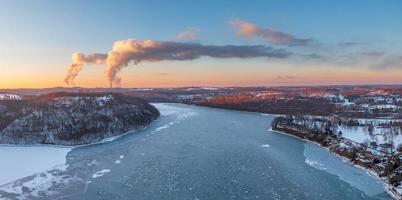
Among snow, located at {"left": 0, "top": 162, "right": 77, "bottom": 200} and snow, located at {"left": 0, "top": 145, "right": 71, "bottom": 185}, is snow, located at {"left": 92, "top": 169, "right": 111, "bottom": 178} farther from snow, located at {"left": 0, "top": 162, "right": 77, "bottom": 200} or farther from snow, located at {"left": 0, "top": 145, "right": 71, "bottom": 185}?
snow, located at {"left": 0, "top": 145, "right": 71, "bottom": 185}

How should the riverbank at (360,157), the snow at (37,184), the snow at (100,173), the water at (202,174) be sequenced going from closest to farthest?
the water at (202,174)
the snow at (37,184)
the riverbank at (360,157)
the snow at (100,173)

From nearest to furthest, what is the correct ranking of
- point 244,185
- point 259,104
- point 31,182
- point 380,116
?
1. point 244,185
2. point 31,182
3. point 380,116
4. point 259,104

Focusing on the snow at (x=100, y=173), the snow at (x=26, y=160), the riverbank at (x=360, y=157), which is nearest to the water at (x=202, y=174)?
the snow at (x=100, y=173)

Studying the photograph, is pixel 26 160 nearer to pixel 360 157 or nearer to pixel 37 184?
pixel 37 184

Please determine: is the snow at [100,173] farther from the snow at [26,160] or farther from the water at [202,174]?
the snow at [26,160]

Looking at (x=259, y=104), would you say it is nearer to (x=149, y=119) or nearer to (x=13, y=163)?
(x=149, y=119)

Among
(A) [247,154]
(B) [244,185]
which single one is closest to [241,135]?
(A) [247,154]

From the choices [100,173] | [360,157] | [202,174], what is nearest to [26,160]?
[100,173]
